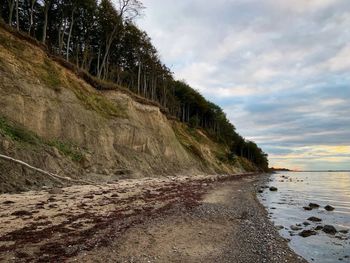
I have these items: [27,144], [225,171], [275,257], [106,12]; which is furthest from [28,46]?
[225,171]

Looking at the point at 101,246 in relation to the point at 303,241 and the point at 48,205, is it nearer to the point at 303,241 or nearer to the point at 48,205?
the point at 48,205

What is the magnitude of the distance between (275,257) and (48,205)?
930cm

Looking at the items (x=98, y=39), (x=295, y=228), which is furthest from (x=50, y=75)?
(x=295, y=228)

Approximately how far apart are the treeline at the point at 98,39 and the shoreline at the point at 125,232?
23216 mm

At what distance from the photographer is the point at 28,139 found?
20.8 meters

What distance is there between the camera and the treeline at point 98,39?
3716 cm

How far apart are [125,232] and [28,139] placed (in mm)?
13052

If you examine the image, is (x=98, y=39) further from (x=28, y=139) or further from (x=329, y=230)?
(x=329, y=230)

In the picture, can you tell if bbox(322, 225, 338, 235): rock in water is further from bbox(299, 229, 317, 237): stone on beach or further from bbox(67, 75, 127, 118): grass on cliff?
bbox(67, 75, 127, 118): grass on cliff

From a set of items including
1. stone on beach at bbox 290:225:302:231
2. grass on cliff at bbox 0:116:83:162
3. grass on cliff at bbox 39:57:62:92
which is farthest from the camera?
grass on cliff at bbox 39:57:62:92

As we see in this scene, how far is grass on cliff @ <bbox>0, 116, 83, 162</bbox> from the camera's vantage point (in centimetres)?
1984

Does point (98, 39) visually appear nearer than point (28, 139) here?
No

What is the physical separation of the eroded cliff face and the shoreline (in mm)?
4561

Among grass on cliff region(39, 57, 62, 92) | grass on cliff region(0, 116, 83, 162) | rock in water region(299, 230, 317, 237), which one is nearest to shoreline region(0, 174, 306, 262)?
rock in water region(299, 230, 317, 237)
